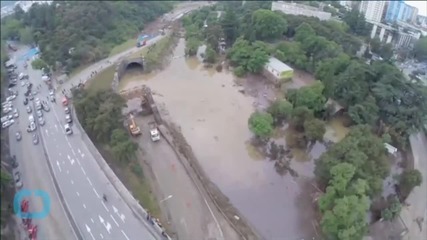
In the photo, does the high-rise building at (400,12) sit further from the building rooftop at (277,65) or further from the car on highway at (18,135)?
the car on highway at (18,135)

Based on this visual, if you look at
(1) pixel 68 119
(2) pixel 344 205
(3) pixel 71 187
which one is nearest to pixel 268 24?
(1) pixel 68 119

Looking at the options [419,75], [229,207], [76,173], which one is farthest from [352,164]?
[76,173]

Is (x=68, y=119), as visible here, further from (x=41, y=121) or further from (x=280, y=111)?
(x=280, y=111)

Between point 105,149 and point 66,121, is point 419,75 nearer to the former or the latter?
point 105,149

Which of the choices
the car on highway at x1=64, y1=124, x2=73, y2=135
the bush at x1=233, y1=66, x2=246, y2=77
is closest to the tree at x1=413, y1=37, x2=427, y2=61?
the bush at x1=233, y1=66, x2=246, y2=77

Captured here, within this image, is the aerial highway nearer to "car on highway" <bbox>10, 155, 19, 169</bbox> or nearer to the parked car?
"car on highway" <bbox>10, 155, 19, 169</bbox>
